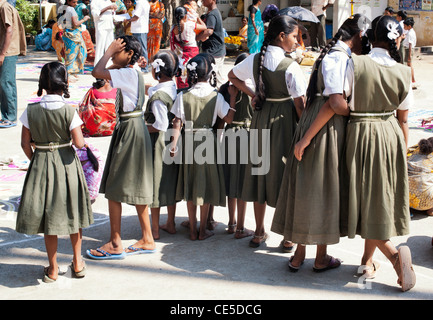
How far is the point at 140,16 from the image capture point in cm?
1207

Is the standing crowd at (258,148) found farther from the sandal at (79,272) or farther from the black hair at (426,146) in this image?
the black hair at (426,146)

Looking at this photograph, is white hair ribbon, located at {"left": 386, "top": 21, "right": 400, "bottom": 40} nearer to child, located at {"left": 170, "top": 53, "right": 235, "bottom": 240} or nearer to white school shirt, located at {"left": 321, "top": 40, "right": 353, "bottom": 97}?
white school shirt, located at {"left": 321, "top": 40, "right": 353, "bottom": 97}

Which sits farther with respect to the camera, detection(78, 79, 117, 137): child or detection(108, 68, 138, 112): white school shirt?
detection(78, 79, 117, 137): child

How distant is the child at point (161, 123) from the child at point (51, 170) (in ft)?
2.73

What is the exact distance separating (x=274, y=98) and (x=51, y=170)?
67.6 inches

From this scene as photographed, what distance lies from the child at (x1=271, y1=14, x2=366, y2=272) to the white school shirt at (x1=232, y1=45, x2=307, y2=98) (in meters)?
0.29

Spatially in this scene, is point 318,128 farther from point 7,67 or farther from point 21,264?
point 7,67

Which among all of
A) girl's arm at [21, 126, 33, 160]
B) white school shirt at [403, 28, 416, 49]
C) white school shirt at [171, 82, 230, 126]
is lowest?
girl's arm at [21, 126, 33, 160]

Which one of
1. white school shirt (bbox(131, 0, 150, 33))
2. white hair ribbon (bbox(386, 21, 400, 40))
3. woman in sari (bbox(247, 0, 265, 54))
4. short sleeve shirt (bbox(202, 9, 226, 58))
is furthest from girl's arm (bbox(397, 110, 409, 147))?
woman in sari (bbox(247, 0, 265, 54))

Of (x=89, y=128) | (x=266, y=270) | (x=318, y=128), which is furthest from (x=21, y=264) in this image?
(x=89, y=128)

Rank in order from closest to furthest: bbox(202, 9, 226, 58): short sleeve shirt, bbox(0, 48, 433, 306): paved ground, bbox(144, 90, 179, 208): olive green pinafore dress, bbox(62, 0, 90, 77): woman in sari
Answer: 1. bbox(0, 48, 433, 306): paved ground
2. bbox(144, 90, 179, 208): olive green pinafore dress
3. bbox(202, 9, 226, 58): short sleeve shirt
4. bbox(62, 0, 90, 77): woman in sari

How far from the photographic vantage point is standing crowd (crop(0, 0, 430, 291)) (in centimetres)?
400

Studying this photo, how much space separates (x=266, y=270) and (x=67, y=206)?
1.49 meters

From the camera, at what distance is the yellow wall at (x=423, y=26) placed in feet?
58.6
